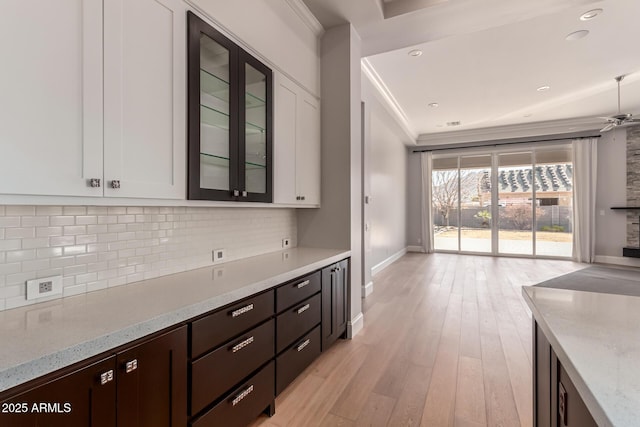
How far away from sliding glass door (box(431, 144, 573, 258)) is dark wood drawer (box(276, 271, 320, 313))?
272 inches

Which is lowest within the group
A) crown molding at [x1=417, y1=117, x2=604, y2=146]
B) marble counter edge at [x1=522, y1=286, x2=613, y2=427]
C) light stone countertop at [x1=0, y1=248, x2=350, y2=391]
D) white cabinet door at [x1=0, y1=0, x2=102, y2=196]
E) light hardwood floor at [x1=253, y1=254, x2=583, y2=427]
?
light hardwood floor at [x1=253, y1=254, x2=583, y2=427]

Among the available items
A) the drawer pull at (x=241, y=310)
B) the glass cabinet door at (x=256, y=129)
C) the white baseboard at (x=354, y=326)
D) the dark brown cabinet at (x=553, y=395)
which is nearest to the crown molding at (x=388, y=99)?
the glass cabinet door at (x=256, y=129)

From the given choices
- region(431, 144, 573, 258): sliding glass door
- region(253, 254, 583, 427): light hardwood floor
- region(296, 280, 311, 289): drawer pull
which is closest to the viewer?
region(253, 254, 583, 427): light hardwood floor

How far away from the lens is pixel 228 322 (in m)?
1.51

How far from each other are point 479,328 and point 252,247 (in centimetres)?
260

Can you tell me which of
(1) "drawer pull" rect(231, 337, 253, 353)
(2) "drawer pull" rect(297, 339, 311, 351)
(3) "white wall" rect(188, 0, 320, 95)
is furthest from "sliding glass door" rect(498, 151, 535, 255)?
(1) "drawer pull" rect(231, 337, 253, 353)

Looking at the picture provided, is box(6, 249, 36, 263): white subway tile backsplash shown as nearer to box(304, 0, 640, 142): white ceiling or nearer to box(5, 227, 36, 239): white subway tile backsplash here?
box(5, 227, 36, 239): white subway tile backsplash

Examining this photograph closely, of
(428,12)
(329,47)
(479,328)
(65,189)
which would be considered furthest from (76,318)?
(479,328)

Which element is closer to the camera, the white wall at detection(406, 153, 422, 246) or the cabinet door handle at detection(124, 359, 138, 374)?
the cabinet door handle at detection(124, 359, 138, 374)

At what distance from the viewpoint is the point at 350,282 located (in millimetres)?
3014

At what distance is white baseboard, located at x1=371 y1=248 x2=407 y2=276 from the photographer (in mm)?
5816

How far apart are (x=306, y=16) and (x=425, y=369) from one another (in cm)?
327

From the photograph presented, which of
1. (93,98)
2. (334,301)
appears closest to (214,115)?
(93,98)

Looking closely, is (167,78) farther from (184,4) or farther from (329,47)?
(329,47)
